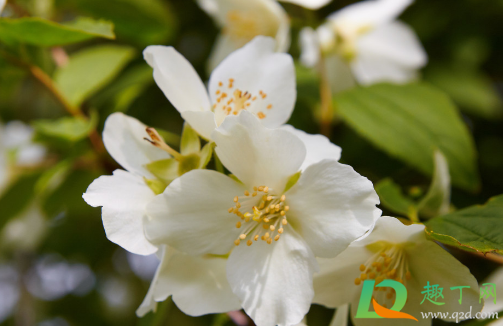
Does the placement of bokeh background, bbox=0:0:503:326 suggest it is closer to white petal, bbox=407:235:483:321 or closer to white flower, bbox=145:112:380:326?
white petal, bbox=407:235:483:321

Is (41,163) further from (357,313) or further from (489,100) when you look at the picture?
(489,100)

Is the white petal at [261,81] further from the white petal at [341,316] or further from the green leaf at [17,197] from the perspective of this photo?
the green leaf at [17,197]

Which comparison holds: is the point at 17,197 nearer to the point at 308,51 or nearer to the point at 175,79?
the point at 175,79

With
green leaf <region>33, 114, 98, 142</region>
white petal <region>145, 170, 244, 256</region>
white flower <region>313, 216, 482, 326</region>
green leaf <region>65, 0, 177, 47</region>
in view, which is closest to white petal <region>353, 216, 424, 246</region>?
white flower <region>313, 216, 482, 326</region>

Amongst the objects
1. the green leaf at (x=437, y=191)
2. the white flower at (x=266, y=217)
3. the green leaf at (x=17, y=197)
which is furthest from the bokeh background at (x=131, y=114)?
the white flower at (x=266, y=217)

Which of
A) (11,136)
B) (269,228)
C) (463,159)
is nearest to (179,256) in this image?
(269,228)
